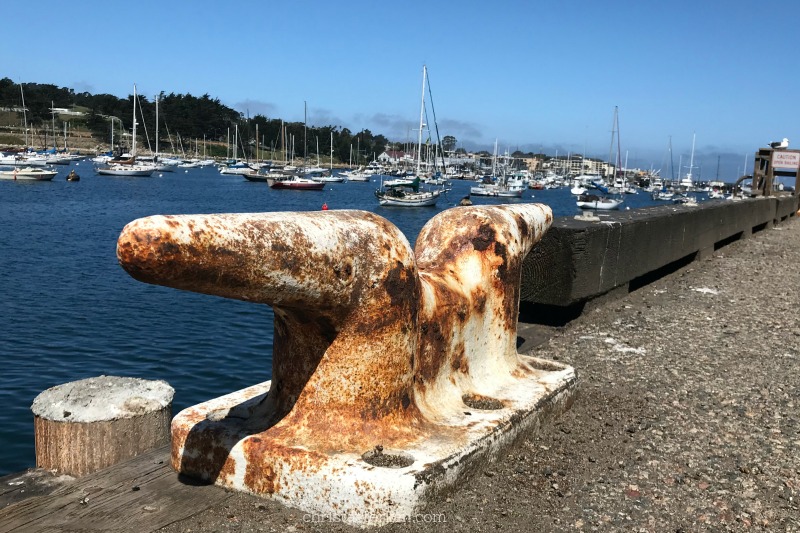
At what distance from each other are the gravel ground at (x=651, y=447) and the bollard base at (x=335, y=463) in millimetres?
70

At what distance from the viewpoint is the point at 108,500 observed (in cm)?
347

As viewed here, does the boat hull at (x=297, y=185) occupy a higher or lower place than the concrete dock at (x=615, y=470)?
lower

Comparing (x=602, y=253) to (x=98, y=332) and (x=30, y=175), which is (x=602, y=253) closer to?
(x=98, y=332)

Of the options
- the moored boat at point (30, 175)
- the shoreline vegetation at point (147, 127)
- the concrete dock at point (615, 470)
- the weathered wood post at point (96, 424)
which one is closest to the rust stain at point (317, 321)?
the concrete dock at point (615, 470)

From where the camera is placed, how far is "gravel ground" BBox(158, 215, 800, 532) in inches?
138

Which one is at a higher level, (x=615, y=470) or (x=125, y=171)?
(x=615, y=470)

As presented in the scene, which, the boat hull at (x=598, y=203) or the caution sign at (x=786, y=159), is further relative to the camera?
the boat hull at (x=598, y=203)

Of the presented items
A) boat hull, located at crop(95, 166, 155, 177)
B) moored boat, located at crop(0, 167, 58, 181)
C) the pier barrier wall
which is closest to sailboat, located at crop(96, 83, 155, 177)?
boat hull, located at crop(95, 166, 155, 177)

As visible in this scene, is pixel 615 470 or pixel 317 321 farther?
pixel 615 470

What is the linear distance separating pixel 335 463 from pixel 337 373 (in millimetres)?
415

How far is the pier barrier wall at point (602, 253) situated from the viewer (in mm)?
7387

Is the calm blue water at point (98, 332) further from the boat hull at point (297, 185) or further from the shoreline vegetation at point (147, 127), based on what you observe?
the shoreline vegetation at point (147, 127)

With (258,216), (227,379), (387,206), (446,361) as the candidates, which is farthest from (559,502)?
(387,206)

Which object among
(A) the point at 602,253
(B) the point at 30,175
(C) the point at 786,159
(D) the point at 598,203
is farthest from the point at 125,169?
(A) the point at 602,253
